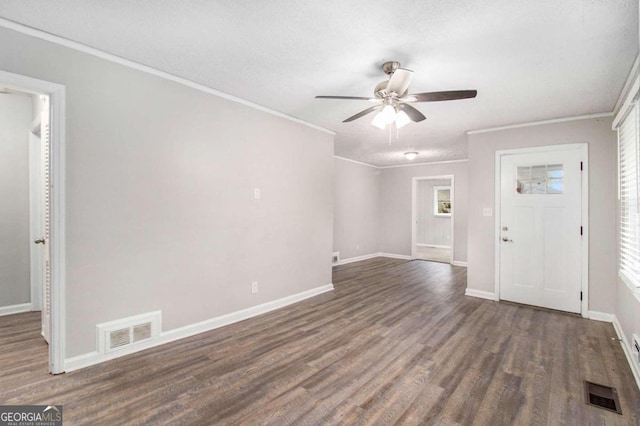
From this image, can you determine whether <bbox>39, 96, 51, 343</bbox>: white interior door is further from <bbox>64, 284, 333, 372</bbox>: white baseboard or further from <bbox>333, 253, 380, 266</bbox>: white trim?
<bbox>333, 253, 380, 266</bbox>: white trim

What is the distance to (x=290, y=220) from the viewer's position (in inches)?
161

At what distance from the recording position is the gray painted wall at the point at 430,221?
9969 millimetres

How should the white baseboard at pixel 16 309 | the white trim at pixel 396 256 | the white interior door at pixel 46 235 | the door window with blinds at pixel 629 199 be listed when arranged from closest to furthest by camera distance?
the white interior door at pixel 46 235 → the door window with blinds at pixel 629 199 → the white baseboard at pixel 16 309 → the white trim at pixel 396 256

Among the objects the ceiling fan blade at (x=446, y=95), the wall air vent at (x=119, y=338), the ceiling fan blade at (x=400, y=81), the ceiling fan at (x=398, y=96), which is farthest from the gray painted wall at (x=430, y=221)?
the wall air vent at (x=119, y=338)

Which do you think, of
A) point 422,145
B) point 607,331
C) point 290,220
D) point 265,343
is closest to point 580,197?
point 607,331

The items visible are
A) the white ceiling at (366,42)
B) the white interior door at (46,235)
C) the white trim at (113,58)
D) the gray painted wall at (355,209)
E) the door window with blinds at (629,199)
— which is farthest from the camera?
the gray painted wall at (355,209)

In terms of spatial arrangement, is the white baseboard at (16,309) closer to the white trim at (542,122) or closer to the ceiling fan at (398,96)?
the ceiling fan at (398,96)

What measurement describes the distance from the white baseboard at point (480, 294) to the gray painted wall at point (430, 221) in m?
5.47

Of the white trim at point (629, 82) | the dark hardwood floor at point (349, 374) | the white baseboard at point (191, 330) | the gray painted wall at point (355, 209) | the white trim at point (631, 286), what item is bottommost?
the dark hardwood floor at point (349, 374)

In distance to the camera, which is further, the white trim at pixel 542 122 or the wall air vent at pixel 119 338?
the white trim at pixel 542 122

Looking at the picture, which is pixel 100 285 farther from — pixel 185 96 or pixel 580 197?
pixel 580 197

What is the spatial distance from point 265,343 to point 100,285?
1.52 metres

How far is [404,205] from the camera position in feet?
25.9

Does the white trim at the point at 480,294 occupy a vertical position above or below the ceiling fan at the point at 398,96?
below
